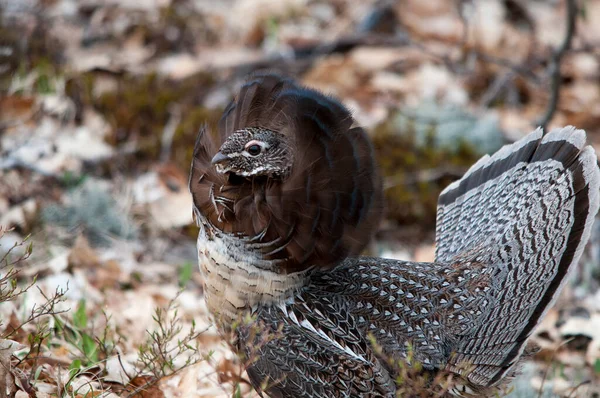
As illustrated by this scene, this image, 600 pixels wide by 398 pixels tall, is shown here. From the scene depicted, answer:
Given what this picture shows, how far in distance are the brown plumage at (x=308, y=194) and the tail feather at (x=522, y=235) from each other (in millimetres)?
774

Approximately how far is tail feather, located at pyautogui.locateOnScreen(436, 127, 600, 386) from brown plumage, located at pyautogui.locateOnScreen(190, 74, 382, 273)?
774mm

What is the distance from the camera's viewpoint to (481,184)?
170 inches

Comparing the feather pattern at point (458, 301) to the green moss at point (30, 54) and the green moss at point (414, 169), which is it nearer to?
the green moss at point (414, 169)

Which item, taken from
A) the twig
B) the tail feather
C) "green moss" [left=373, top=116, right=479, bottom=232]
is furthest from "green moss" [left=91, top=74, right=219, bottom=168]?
the tail feather

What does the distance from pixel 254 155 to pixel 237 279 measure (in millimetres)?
536

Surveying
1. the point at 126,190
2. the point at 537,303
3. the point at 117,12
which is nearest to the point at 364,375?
the point at 537,303

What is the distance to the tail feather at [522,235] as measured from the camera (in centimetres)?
368

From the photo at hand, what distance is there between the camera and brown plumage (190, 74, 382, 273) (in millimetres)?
3422

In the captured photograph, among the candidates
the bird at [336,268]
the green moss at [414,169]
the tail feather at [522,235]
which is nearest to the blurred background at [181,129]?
the green moss at [414,169]

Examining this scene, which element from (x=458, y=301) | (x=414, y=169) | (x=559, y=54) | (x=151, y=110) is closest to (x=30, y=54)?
(x=151, y=110)

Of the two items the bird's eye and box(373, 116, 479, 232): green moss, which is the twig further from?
the bird's eye

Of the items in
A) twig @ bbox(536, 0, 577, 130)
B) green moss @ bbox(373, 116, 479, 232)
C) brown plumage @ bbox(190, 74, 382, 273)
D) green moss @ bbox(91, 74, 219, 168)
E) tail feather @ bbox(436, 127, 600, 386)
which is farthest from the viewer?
green moss @ bbox(91, 74, 219, 168)

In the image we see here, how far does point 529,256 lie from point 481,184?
0.61m

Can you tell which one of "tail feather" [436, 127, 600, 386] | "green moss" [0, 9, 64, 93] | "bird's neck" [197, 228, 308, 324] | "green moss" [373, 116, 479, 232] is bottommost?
"green moss" [0, 9, 64, 93]
